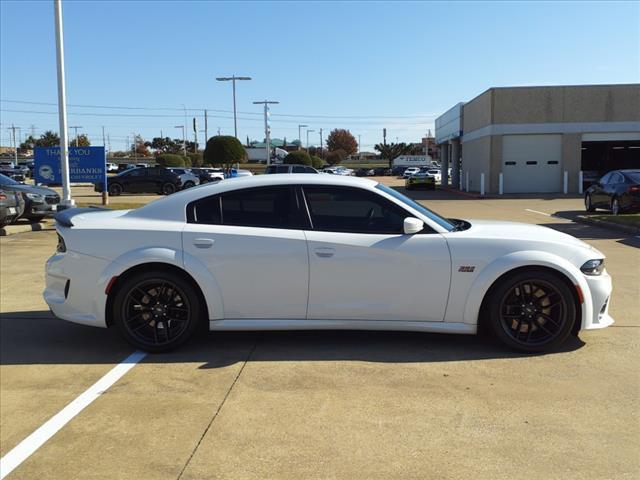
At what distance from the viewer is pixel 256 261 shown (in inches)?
197

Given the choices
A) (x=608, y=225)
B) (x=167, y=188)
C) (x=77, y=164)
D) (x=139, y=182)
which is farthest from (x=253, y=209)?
(x=167, y=188)

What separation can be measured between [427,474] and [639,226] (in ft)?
38.7

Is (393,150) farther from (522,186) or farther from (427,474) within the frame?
(427,474)

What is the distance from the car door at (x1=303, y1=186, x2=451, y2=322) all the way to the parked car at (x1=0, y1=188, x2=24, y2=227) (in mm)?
10958

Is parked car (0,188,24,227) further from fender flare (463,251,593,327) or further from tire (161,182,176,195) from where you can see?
tire (161,182,176,195)

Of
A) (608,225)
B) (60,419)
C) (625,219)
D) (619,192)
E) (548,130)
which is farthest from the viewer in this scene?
(548,130)

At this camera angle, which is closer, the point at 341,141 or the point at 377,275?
the point at 377,275

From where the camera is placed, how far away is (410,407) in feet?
13.2

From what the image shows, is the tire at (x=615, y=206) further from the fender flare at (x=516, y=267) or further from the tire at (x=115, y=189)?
the tire at (x=115, y=189)

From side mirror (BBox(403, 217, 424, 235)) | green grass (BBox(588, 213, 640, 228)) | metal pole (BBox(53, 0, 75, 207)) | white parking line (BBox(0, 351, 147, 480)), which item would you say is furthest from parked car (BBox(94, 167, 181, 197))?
side mirror (BBox(403, 217, 424, 235))

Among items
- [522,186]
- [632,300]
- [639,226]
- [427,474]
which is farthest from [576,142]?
[427,474]

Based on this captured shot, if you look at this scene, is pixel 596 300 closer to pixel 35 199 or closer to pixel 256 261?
pixel 256 261

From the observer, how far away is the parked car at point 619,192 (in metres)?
15.5

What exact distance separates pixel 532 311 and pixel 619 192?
12.6 meters
